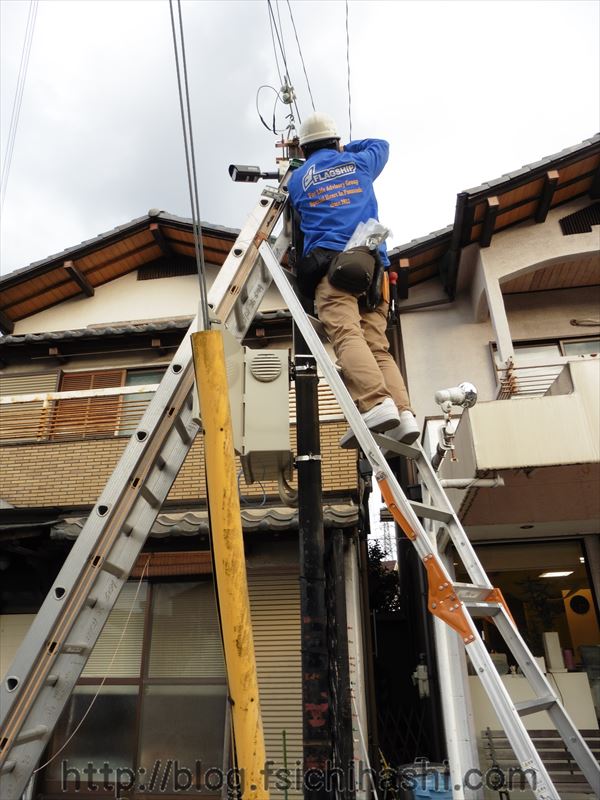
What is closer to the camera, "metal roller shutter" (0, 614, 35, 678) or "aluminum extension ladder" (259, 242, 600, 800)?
"aluminum extension ladder" (259, 242, 600, 800)

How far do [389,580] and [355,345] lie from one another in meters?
14.7

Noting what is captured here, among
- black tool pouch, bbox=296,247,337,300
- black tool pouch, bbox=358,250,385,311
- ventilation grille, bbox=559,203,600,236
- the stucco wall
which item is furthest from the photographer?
ventilation grille, bbox=559,203,600,236

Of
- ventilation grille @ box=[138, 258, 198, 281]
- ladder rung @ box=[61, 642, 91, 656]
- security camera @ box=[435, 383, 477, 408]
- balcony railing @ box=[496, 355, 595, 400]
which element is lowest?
ladder rung @ box=[61, 642, 91, 656]

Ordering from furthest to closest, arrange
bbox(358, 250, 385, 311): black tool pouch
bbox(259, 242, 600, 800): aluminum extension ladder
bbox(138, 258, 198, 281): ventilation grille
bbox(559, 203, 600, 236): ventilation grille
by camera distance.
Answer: bbox(138, 258, 198, 281): ventilation grille, bbox(559, 203, 600, 236): ventilation grille, bbox(358, 250, 385, 311): black tool pouch, bbox(259, 242, 600, 800): aluminum extension ladder

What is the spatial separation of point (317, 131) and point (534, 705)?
3540 mm

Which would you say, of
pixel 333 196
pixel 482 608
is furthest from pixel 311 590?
pixel 333 196

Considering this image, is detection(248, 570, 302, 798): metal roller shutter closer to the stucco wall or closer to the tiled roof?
the tiled roof

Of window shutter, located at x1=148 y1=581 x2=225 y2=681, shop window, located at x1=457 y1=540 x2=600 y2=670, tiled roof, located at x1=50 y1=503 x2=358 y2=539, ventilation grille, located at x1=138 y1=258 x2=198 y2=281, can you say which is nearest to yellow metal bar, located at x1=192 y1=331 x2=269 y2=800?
tiled roof, located at x1=50 y1=503 x2=358 y2=539

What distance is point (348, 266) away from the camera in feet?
11.0

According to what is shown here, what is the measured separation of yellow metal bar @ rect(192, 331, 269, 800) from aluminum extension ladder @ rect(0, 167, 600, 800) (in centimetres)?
62

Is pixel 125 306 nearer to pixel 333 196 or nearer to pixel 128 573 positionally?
pixel 333 196

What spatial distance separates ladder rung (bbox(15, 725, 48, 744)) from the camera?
7.73 ft

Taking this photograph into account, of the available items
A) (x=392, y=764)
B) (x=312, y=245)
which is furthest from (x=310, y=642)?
(x=392, y=764)

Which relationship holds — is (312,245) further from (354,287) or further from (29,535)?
(29,535)
